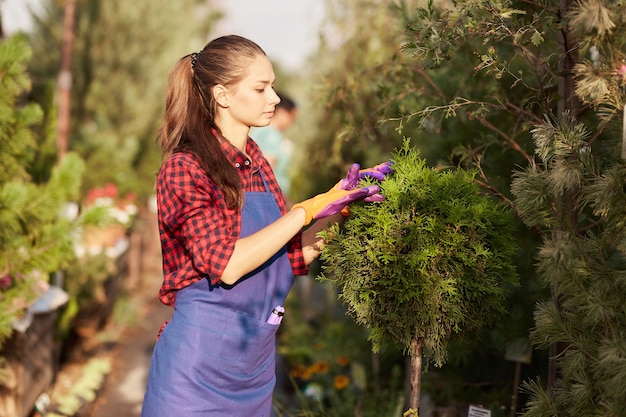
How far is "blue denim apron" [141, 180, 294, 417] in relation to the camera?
7.99ft

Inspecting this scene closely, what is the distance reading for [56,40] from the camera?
12367mm

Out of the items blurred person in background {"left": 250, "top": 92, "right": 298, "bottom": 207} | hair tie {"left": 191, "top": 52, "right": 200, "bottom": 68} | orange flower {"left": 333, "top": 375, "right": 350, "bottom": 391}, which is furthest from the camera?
blurred person in background {"left": 250, "top": 92, "right": 298, "bottom": 207}

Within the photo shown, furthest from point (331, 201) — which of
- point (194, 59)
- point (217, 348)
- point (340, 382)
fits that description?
point (340, 382)

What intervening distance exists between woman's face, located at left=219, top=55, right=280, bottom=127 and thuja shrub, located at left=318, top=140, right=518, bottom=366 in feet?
1.46

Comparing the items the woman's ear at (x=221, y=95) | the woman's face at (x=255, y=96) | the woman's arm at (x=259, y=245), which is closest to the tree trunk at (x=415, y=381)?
the woman's arm at (x=259, y=245)

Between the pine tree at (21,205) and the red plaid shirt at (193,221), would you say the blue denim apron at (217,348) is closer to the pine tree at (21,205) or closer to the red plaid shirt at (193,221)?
the red plaid shirt at (193,221)

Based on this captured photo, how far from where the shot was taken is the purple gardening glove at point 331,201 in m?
2.38

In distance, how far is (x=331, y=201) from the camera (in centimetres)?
239

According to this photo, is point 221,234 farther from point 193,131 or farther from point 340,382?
point 340,382

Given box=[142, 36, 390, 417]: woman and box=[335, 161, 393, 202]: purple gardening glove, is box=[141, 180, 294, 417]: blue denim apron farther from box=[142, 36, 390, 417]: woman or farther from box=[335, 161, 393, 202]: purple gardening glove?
box=[335, 161, 393, 202]: purple gardening glove

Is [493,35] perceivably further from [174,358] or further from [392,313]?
[174,358]

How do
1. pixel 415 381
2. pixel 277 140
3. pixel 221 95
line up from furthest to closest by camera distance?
pixel 277 140
pixel 221 95
pixel 415 381

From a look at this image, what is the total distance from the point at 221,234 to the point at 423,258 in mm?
597

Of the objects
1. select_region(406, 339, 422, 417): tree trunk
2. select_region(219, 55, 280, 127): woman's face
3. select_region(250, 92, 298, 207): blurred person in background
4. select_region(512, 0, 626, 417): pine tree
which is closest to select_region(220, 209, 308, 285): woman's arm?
select_region(219, 55, 280, 127): woman's face
